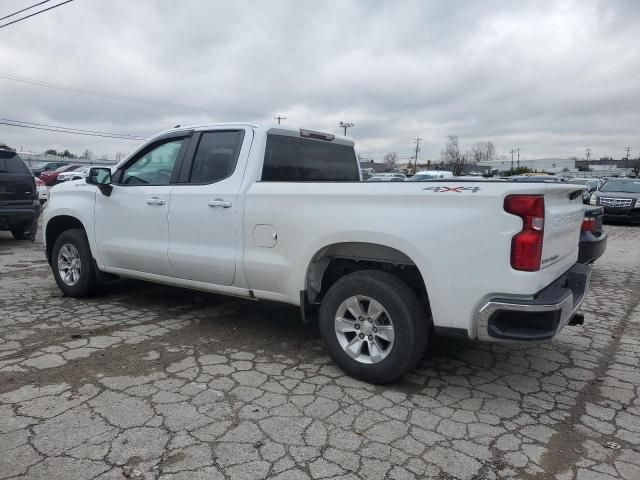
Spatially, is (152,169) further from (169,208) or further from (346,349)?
(346,349)

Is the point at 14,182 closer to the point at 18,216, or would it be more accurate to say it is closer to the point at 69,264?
the point at 18,216

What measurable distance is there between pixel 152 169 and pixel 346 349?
9.11 ft

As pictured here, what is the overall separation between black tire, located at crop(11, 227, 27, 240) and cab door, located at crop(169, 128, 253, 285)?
7.45 metres

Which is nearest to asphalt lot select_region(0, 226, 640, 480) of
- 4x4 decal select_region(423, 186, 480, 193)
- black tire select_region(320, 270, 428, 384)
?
black tire select_region(320, 270, 428, 384)

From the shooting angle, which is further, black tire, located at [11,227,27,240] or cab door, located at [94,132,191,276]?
black tire, located at [11,227,27,240]

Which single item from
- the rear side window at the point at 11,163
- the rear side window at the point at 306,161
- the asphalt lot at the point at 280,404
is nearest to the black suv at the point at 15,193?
the rear side window at the point at 11,163

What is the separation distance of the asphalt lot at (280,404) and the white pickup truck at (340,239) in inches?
17.9

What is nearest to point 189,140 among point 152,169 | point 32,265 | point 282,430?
point 152,169

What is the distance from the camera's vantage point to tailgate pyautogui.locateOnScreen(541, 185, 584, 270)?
10.6ft

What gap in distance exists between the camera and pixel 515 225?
3.07 meters

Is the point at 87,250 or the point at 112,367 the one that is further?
the point at 87,250

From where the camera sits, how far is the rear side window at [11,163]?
9578 millimetres

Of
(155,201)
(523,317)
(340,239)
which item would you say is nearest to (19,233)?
(155,201)

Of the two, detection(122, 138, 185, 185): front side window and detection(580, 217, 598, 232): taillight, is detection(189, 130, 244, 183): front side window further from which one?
detection(580, 217, 598, 232): taillight
